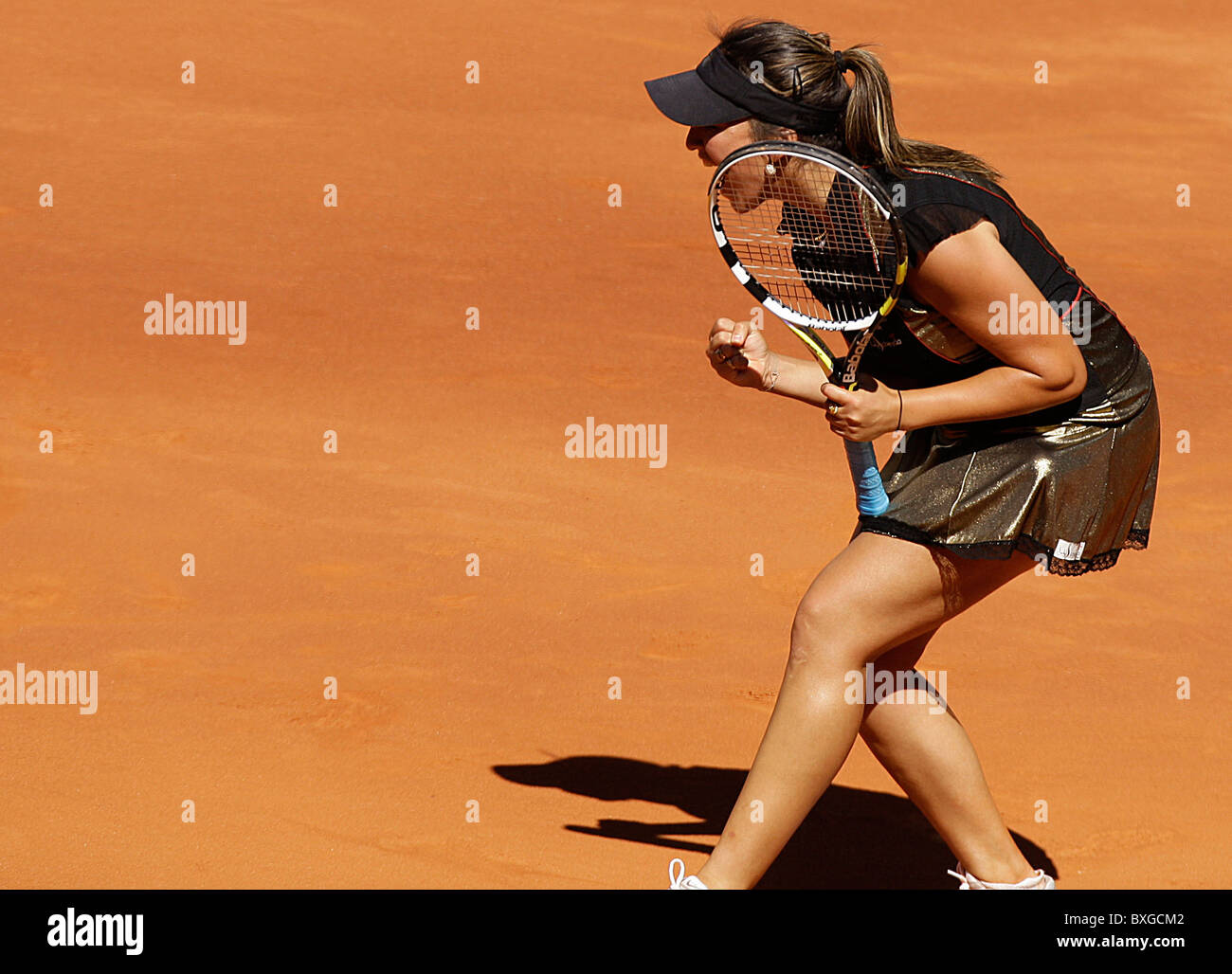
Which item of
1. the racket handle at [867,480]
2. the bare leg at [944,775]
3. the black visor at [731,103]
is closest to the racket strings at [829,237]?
the black visor at [731,103]

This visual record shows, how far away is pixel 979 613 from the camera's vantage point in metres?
5.69

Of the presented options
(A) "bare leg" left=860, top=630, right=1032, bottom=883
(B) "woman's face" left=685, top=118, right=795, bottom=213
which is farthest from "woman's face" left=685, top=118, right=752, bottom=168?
(A) "bare leg" left=860, top=630, right=1032, bottom=883

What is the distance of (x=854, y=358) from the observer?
3076 mm

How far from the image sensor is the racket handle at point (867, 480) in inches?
124

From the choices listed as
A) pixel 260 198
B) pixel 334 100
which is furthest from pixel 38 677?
pixel 334 100

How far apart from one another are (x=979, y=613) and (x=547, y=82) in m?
9.54

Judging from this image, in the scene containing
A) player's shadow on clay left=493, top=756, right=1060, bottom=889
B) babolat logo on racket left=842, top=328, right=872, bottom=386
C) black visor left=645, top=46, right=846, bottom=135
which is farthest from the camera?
player's shadow on clay left=493, top=756, right=1060, bottom=889

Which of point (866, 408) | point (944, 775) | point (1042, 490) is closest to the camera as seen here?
point (866, 408)

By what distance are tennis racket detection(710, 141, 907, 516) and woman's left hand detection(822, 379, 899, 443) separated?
0.06m

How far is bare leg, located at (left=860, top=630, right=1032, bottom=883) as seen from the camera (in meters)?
3.33

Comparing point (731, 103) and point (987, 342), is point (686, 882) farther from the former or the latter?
point (731, 103)

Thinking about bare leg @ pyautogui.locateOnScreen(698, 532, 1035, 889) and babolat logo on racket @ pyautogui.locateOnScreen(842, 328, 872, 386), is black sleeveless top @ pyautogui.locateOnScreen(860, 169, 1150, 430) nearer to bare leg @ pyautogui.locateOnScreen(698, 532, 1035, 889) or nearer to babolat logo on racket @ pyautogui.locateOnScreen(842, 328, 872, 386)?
babolat logo on racket @ pyautogui.locateOnScreen(842, 328, 872, 386)

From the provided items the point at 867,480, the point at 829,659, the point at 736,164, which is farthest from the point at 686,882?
the point at 736,164

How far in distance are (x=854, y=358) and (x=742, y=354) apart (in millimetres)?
244
